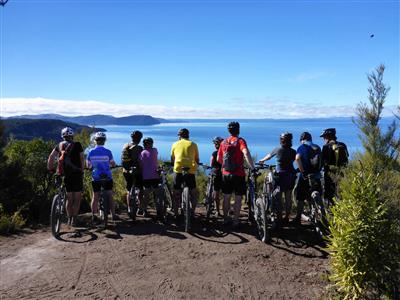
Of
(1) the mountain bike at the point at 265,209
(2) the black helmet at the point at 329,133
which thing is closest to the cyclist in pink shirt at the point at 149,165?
(1) the mountain bike at the point at 265,209

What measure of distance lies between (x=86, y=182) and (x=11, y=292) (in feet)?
20.2

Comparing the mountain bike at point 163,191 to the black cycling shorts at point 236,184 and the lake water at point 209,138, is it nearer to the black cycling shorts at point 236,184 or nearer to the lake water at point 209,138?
the lake water at point 209,138

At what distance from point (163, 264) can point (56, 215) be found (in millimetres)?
2691

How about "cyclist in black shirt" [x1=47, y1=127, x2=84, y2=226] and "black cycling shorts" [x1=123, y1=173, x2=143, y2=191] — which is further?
"black cycling shorts" [x1=123, y1=173, x2=143, y2=191]

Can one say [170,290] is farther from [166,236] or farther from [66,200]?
[66,200]

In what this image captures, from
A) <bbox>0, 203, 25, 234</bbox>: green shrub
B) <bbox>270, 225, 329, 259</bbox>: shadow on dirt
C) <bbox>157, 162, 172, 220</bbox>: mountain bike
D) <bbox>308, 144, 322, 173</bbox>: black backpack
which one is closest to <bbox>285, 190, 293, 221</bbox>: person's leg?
<bbox>270, 225, 329, 259</bbox>: shadow on dirt

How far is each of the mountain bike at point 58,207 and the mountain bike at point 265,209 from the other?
3.76 m

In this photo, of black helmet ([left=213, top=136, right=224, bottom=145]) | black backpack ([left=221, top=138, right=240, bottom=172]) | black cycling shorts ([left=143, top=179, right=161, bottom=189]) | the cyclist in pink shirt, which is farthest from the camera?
black helmet ([left=213, top=136, right=224, bottom=145])

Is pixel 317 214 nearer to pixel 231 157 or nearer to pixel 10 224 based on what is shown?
pixel 231 157

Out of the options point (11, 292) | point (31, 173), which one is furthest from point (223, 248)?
point (31, 173)

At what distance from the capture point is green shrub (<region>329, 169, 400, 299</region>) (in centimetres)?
455

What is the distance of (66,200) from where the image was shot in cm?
794

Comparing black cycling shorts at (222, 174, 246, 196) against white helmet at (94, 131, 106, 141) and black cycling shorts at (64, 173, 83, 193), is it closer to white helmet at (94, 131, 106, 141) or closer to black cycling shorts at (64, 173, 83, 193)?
white helmet at (94, 131, 106, 141)

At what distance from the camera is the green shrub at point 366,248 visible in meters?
4.55
